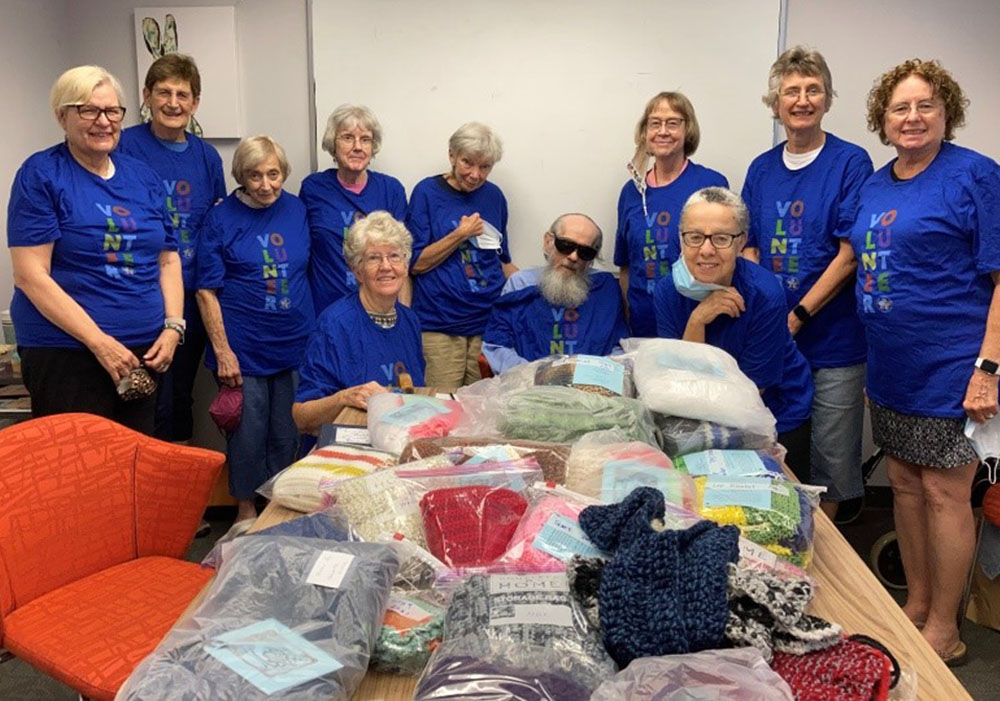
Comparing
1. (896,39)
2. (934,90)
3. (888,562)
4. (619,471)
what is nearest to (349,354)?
(619,471)

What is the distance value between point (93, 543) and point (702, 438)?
1.36m

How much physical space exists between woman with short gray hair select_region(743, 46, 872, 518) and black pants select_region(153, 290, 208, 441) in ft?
6.69

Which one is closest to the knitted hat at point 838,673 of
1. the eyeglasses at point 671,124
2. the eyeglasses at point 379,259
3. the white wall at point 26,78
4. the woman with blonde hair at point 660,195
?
the eyeglasses at point 379,259

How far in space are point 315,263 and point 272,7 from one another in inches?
44.8

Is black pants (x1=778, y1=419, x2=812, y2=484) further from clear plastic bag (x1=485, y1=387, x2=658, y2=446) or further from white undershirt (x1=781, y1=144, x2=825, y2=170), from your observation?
white undershirt (x1=781, y1=144, x2=825, y2=170)

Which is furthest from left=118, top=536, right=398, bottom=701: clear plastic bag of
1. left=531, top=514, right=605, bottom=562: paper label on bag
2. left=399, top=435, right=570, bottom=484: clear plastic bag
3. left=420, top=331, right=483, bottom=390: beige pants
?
left=420, top=331, right=483, bottom=390: beige pants

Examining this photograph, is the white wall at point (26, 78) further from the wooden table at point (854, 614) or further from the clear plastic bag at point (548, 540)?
A: the clear plastic bag at point (548, 540)

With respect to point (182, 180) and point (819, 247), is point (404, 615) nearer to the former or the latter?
point (819, 247)

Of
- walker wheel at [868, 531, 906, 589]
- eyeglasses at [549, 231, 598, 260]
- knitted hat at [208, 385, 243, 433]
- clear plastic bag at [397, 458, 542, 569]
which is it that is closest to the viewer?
clear plastic bag at [397, 458, 542, 569]

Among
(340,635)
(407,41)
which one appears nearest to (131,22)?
(407,41)

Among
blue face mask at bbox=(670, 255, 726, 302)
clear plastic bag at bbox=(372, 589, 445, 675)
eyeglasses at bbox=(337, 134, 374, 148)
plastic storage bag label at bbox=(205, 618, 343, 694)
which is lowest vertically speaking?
clear plastic bag at bbox=(372, 589, 445, 675)

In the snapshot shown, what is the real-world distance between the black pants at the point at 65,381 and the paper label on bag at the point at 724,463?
1.73m

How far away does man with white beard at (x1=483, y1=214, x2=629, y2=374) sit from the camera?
289 cm

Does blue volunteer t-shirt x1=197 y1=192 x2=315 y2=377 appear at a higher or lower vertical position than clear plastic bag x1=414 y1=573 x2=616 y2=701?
higher
